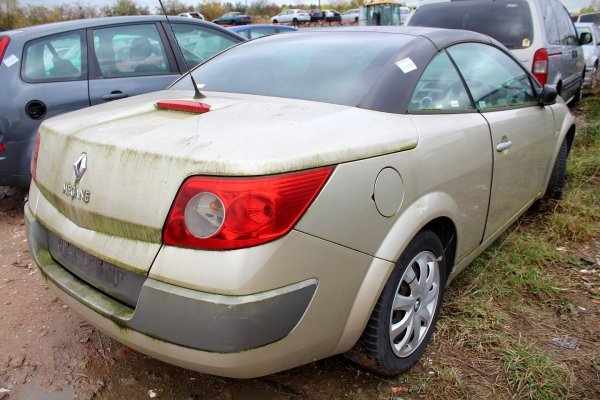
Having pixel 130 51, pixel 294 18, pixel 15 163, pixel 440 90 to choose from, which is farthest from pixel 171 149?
pixel 294 18

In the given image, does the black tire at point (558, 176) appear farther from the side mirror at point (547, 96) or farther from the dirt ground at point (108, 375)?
the dirt ground at point (108, 375)

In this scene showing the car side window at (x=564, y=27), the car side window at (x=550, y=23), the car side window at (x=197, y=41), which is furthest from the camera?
the car side window at (x=564, y=27)

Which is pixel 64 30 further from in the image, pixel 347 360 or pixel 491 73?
pixel 347 360

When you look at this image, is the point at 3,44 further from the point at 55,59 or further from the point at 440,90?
the point at 440,90

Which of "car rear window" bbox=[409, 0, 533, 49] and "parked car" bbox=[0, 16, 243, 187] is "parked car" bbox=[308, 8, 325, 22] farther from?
"parked car" bbox=[0, 16, 243, 187]

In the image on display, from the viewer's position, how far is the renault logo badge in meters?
1.88

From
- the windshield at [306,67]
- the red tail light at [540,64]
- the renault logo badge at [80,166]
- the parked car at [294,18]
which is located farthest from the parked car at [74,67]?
the parked car at [294,18]

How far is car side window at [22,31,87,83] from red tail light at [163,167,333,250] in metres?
3.17

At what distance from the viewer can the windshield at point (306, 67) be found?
89.1 inches

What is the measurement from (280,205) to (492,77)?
1.97 meters

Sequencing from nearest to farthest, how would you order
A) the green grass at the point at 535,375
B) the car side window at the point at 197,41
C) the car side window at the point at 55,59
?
the green grass at the point at 535,375, the car side window at the point at 55,59, the car side window at the point at 197,41

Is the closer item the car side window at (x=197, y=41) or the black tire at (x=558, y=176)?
the black tire at (x=558, y=176)

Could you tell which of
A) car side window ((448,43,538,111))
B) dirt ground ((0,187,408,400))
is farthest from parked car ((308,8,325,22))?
dirt ground ((0,187,408,400))

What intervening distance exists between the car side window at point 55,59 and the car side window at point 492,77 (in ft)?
10.3
